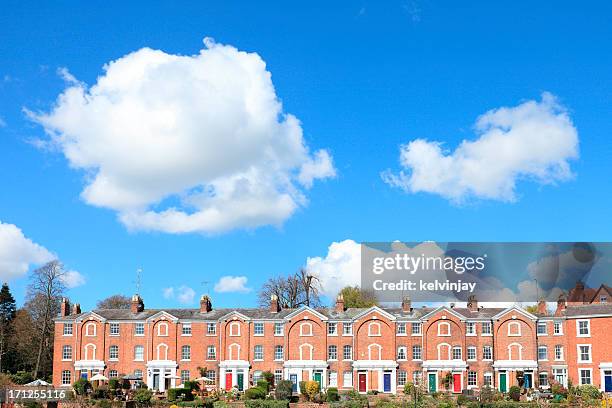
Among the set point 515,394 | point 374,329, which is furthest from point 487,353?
point 515,394

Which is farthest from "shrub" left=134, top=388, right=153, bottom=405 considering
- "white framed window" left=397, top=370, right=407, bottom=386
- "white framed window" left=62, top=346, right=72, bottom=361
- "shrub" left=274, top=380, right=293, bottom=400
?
"white framed window" left=397, top=370, right=407, bottom=386

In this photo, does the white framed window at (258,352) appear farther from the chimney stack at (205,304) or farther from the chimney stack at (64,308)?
the chimney stack at (64,308)

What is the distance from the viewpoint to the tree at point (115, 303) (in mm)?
98750

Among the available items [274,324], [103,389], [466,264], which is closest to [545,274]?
[466,264]

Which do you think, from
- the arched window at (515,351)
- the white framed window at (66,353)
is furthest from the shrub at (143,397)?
the arched window at (515,351)

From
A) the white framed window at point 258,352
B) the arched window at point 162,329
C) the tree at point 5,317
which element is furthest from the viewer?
the tree at point 5,317

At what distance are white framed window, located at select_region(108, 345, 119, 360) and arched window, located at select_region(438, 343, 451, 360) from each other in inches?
1082

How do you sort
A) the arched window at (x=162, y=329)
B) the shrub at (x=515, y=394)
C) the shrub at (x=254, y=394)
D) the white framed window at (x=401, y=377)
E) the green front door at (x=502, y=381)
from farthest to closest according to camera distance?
the arched window at (x=162, y=329) < the white framed window at (x=401, y=377) < the green front door at (x=502, y=381) < the shrub at (x=254, y=394) < the shrub at (x=515, y=394)

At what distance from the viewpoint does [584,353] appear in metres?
62.9

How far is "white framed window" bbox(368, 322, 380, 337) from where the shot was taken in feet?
215

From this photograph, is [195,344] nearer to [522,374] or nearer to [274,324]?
[274,324]

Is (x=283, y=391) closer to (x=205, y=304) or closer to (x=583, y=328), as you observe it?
(x=205, y=304)

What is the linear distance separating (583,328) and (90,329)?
4153cm

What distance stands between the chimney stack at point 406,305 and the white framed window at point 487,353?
6935 millimetres
